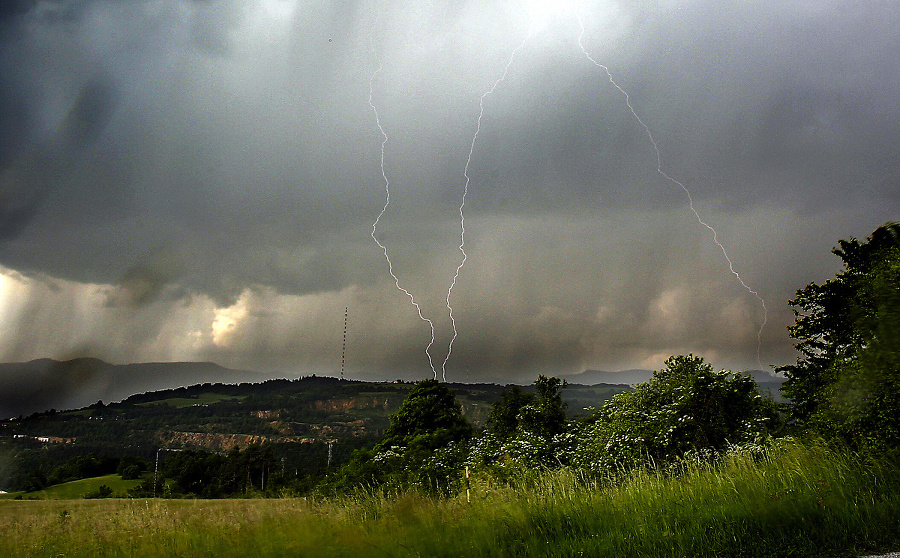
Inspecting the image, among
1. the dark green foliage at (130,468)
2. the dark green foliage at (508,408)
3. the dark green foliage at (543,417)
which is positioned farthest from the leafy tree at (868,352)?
the dark green foliage at (130,468)

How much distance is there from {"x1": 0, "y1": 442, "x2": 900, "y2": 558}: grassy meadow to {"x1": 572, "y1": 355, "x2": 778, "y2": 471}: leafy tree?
3.24 metres

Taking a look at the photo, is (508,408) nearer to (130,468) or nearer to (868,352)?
(868,352)

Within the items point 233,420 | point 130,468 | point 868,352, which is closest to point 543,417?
point 868,352

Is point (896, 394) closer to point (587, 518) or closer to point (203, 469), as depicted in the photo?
point (587, 518)

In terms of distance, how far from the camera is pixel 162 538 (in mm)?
8695

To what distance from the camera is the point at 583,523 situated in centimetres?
714

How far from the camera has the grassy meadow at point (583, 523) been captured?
19.9 ft

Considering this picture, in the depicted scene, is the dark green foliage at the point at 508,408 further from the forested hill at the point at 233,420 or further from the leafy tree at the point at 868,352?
the forested hill at the point at 233,420

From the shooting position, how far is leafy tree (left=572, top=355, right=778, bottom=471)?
13352 mm

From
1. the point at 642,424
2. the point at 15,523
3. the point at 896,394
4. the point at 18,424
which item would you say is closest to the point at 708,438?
the point at 642,424

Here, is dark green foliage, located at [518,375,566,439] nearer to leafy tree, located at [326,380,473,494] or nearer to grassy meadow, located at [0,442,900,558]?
leafy tree, located at [326,380,473,494]

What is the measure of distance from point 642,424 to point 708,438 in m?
1.88

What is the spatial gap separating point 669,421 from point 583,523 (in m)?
7.77

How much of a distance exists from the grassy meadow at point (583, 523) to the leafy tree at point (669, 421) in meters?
3.24
